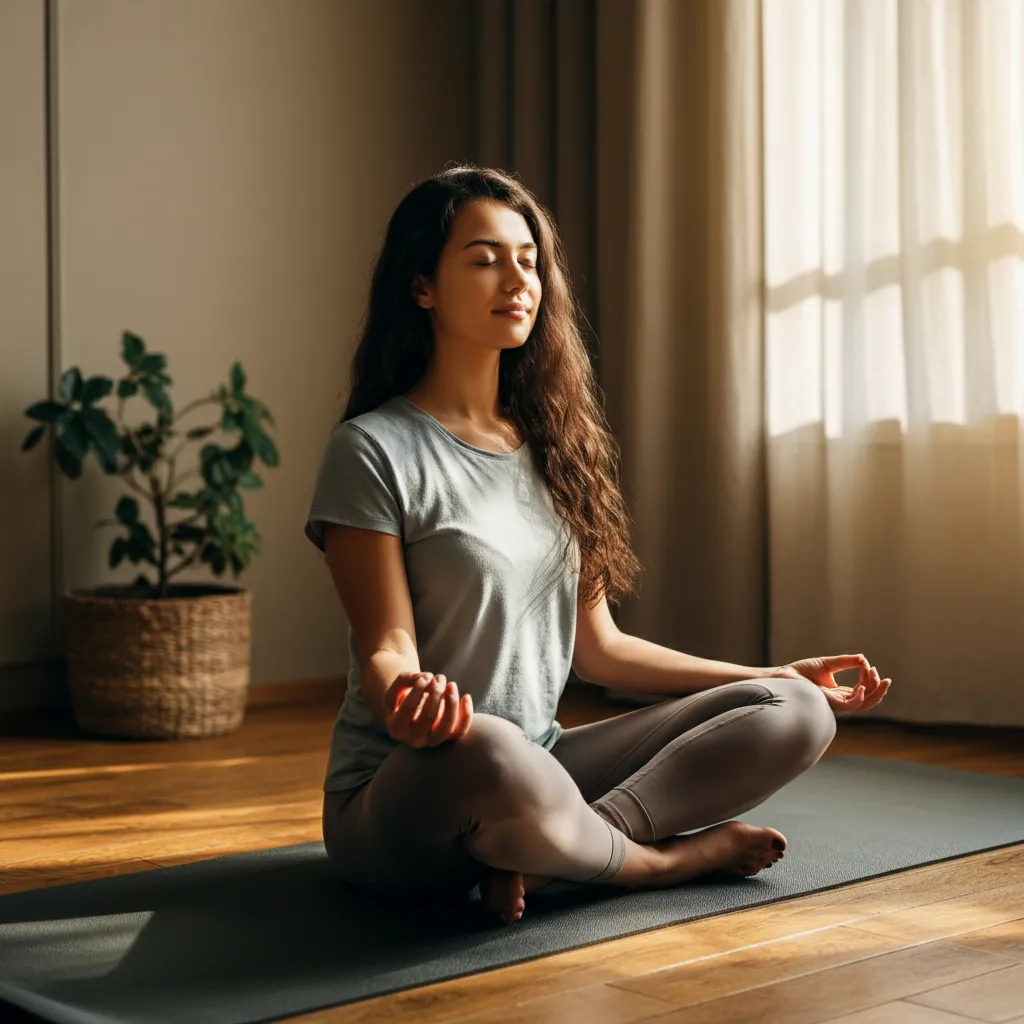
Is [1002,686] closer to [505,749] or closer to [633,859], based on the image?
[633,859]

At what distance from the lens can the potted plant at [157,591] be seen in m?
3.18

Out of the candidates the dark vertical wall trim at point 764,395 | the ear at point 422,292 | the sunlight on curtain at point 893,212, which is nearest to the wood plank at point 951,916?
the ear at point 422,292

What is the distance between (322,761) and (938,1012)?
1663 millimetres

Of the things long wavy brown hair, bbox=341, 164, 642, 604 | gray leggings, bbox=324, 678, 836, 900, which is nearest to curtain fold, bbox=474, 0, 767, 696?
long wavy brown hair, bbox=341, 164, 642, 604

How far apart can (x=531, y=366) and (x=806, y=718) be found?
0.55 metres

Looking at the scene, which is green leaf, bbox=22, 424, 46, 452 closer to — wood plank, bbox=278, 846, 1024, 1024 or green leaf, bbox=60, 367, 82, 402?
green leaf, bbox=60, 367, 82, 402

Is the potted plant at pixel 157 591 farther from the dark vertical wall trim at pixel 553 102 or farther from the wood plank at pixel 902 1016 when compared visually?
the wood plank at pixel 902 1016

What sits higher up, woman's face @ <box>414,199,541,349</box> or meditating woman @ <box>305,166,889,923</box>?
woman's face @ <box>414,199,541,349</box>

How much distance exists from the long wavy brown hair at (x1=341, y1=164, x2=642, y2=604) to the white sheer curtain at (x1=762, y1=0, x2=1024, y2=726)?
1309 millimetres

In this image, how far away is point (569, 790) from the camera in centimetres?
159

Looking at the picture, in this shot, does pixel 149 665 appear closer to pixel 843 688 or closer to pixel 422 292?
A: pixel 422 292

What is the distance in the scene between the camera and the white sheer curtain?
9.91 ft

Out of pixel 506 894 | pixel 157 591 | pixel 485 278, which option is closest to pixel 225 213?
pixel 157 591

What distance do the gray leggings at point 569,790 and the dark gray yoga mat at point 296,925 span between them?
6cm
